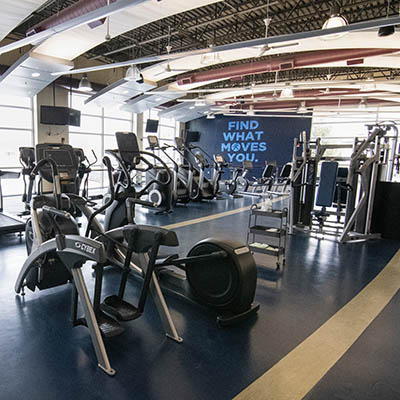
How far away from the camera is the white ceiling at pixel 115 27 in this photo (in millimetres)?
5395

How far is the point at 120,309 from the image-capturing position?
2.34 m

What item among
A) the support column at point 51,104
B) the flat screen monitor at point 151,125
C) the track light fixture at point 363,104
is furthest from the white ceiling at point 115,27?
the track light fixture at point 363,104

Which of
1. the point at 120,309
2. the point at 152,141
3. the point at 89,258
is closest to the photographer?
the point at 89,258

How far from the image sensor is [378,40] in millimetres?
6324

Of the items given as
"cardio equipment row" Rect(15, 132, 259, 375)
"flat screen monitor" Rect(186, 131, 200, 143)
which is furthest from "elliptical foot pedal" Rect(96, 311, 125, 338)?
"flat screen monitor" Rect(186, 131, 200, 143)

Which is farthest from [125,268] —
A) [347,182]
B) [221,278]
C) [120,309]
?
[347,182]

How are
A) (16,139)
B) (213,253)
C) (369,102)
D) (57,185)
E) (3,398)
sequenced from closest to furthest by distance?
(3,398) < (213,253) < (57,185) < (16,139) < (369,102)

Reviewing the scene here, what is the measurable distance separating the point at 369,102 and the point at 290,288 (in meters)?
11.4

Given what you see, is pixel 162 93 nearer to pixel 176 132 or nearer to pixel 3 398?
pixel 176 132

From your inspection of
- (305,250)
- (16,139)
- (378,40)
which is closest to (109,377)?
(305,250)

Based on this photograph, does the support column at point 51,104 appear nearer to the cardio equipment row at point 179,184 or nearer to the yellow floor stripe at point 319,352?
the cardio equipment row at point 179,184

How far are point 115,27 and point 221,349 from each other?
6.38 metres

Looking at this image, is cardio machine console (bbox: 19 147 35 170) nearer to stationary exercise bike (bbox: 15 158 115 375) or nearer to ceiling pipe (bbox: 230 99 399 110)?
stationary exercise bike (bbox: 15 158 115 375)

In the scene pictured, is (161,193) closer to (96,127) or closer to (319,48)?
(319,48)
